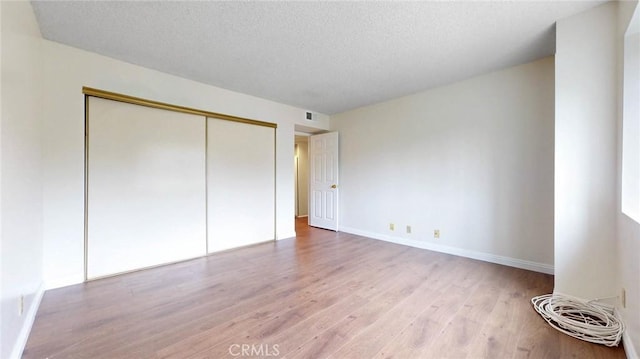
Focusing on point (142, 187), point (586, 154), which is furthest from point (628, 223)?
point (142, 187)

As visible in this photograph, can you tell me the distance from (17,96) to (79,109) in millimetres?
1122

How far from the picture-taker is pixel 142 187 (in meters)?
3.01

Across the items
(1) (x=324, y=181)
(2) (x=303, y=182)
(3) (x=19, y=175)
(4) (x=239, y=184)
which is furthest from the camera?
(2) (x=303, y=182)

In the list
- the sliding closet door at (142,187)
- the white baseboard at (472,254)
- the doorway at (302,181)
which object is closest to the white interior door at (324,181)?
the white baseboard at (472,254)

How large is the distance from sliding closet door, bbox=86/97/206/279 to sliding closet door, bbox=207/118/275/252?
16 centimetres

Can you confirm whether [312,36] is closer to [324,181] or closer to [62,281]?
[324,181]

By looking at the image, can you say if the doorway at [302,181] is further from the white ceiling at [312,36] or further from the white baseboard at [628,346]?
the white baseboard at [628,346]

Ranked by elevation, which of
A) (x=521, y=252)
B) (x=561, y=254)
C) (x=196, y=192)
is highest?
(x=196, y=192)

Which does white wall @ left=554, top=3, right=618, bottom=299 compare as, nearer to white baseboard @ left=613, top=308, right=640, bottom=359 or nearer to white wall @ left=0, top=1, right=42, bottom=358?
white baseboard @ left=613, top=308, right=640, bottom=359

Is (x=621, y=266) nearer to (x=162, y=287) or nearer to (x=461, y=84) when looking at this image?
(x=461, y=84)

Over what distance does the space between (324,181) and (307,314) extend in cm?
353

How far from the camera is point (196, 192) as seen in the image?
348cm

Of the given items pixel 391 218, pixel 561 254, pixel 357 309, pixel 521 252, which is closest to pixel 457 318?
pixel 357 309

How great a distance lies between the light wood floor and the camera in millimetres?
1621
